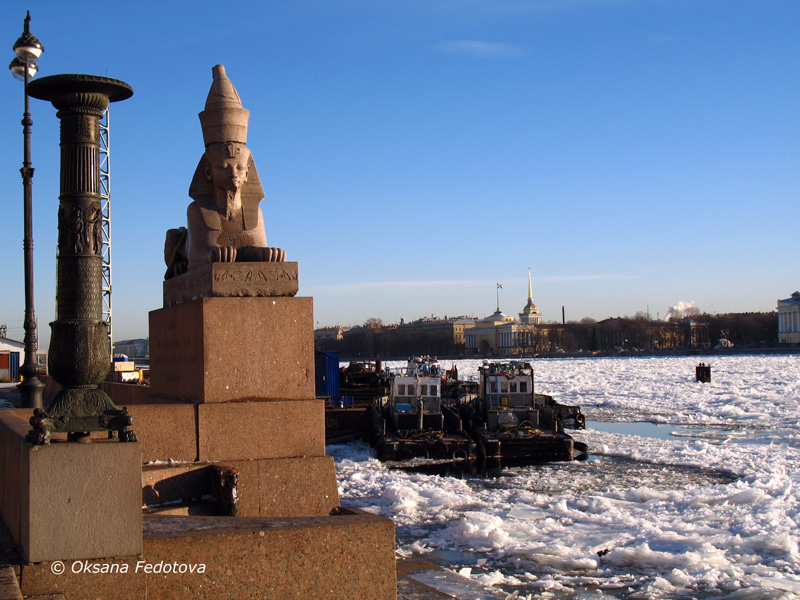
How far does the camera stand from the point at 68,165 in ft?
15.0

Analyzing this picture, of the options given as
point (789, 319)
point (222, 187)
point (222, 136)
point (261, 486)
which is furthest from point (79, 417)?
point (789, 319)

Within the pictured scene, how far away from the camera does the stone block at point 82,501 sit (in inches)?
148

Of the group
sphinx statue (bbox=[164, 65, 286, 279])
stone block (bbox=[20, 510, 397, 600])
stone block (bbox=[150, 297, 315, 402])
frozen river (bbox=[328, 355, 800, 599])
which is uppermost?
sphinx statue (bbox=[164, 65, 286, 279])

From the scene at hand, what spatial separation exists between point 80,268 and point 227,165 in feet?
9.90

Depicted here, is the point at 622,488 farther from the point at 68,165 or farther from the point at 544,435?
the point at 68,165

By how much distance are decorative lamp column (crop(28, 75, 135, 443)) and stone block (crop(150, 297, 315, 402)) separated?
179 centimetres

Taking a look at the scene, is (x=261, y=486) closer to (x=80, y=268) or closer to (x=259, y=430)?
(x=259, y=430)

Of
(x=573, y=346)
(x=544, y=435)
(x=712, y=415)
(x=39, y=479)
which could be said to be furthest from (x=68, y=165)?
(x=573, y=346)

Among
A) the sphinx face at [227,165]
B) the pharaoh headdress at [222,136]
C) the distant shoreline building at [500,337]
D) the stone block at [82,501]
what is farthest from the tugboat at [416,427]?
the distant shoreline building at [500,337]

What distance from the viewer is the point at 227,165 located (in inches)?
287

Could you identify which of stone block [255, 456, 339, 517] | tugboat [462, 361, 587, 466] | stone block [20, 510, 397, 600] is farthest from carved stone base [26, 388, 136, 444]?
tugboat [462, 361, 587, 466]

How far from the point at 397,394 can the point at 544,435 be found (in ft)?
18.0

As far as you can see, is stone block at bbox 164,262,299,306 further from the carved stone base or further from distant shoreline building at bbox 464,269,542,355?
distant shoreline building at bbox 464,269,542,355

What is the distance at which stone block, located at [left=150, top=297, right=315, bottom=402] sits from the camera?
20.7 feet
